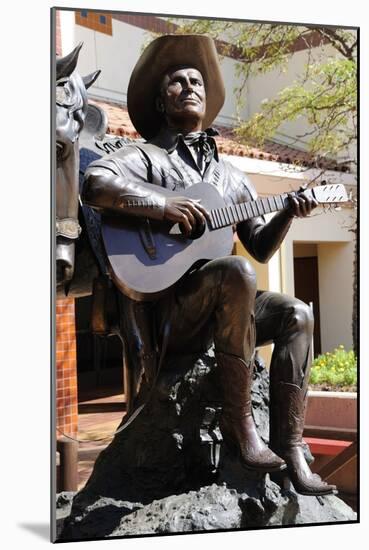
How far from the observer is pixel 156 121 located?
310 cm

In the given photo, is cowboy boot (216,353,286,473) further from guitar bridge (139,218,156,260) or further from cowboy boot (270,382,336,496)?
guitar bridge (139,218,156,260)

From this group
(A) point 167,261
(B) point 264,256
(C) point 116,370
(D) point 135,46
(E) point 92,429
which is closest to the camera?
(A) point 167,261

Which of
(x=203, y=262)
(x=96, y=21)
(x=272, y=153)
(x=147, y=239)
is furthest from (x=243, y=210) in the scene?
(x=272, y=153)

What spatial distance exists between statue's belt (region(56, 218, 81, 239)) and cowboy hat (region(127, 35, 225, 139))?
51 cm

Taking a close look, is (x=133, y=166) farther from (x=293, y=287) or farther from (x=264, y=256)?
(x=293, y=287)

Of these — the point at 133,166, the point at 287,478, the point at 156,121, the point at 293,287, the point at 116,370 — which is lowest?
the point at 287,478

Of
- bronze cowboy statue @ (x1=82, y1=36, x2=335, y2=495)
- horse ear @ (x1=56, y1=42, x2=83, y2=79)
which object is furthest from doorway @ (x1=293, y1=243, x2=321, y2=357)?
horse ear @ (x1=56, y1=42, x2=83, y2=79)

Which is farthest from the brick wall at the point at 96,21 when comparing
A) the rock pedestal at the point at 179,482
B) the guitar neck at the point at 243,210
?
the rock pedestal at the point at 179,482

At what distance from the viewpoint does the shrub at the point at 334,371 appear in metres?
4.77

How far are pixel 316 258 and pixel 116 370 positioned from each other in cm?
155

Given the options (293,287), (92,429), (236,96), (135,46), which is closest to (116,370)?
(92,429)

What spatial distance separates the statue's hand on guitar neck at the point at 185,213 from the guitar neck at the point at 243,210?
75mm

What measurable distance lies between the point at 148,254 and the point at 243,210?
1.22 ft

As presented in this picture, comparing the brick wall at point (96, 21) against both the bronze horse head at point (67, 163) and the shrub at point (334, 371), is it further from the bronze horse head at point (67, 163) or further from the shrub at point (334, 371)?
the shrub at point (334, 371)
